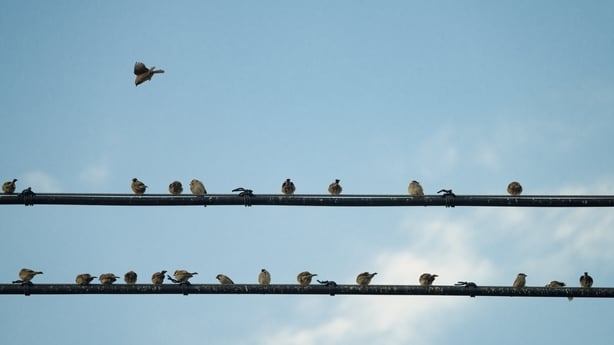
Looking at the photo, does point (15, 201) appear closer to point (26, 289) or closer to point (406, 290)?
point (26, 289)

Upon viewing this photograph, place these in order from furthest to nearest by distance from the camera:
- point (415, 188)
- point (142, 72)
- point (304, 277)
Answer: point (415, 188) < point (304, 277) < point (142, 72)

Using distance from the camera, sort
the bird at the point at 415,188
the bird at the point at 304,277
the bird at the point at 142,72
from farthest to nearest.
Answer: the bird at the point at 415,188, the bird at the point at 304,277, the bird at the point at 142,72

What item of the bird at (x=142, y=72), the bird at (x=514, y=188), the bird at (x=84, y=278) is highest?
the bird at (x=142, y=72)

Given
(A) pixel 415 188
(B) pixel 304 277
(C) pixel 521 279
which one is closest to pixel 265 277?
(B) pixel 304 277

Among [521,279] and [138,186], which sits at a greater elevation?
[138,186]

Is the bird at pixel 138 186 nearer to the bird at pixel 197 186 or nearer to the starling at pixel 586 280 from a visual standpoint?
the bird at pixel 197 186

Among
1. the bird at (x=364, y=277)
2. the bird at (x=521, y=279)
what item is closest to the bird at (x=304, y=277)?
the bird at (x=364, y=277)

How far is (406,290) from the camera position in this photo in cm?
1576

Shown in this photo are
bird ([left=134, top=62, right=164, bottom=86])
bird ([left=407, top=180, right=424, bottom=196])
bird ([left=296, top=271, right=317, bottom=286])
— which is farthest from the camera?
bird ([left=407, top=180, right=424, bottom=196])

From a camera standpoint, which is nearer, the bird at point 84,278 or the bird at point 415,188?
the bird at point 84,278

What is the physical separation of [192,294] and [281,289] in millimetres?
1491

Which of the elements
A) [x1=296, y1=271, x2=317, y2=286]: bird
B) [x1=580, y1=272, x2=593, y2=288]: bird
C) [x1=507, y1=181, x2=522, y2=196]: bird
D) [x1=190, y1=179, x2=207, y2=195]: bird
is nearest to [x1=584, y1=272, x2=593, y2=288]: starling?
[x1=580, y1=272, x2=593, y2=288]: bird

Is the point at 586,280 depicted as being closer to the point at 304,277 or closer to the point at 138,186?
the point at 304,277

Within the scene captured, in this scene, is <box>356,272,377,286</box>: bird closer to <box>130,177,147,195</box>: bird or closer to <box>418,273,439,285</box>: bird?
<box>418,273,439,285</box>: bird
